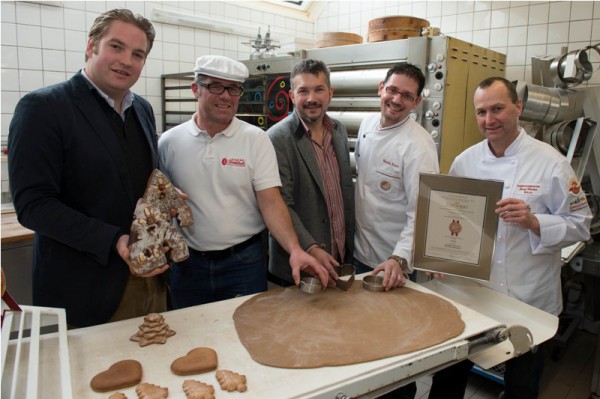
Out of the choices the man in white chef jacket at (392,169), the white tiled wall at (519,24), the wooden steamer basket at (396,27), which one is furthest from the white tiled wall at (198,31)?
the man in white chef jacket at (392,169)

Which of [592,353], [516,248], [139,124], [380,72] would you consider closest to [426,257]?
[516,248]

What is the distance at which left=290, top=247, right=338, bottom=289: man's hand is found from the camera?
1.45 m

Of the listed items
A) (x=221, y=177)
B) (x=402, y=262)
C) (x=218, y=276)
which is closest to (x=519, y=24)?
(x=402, y=262)

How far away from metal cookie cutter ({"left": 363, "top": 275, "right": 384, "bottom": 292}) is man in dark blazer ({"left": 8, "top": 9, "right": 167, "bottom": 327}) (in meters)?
0.68

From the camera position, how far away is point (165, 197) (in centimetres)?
132

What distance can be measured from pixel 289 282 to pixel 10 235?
5.04 ft

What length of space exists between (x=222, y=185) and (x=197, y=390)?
0.84 meters

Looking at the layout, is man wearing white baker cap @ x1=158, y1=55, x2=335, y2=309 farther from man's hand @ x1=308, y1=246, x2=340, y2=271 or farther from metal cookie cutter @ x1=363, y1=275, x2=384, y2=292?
metal cookie cutter @ x1=363, y1=275, x2=384, y2=292

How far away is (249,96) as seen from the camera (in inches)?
136

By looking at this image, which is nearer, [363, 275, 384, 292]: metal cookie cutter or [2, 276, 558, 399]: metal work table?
[2, 276, 558, 399]: metal work table

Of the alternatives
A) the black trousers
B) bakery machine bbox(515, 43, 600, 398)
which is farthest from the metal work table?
bakery machine bbox(515, 43, 600, 398)

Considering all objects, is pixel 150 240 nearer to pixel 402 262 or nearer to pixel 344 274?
pixel 344 274

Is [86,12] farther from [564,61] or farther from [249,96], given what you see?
[564,61]

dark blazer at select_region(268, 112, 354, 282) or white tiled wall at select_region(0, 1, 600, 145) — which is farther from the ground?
white tiled wall at select_region(0, 1, 600, 145)
